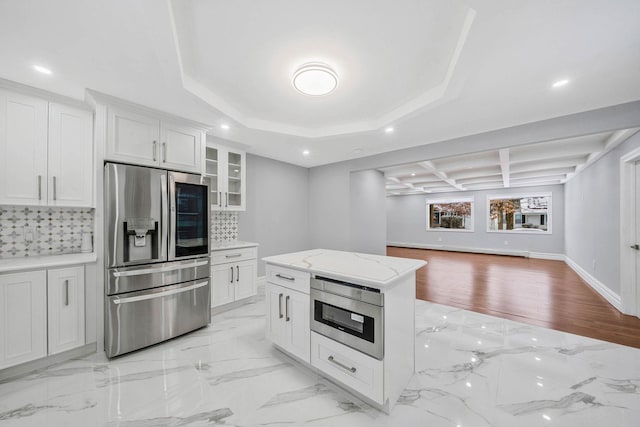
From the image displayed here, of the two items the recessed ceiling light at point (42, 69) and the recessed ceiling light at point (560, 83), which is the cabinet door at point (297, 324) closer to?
the recessed ceiling light at point (42, 69)

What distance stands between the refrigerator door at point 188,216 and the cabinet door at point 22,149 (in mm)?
1065

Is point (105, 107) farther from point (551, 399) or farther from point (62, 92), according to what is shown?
point (551, 399)

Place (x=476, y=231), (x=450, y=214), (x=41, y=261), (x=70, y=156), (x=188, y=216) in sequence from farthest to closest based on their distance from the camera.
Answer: (x=450, y=214)
(x=476, y=231)
(x=188, y=216)
(x=70, y=156)
(x=41, y=261)

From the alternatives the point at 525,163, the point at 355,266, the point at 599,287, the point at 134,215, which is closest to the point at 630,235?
the point at 599,287

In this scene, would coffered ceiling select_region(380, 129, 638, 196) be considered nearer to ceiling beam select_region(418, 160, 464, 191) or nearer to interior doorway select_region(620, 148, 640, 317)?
ceiling beam select_region(418, 160, 464, 191)

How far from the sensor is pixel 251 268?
3594mm

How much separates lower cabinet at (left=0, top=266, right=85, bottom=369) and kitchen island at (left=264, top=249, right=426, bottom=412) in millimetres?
1777

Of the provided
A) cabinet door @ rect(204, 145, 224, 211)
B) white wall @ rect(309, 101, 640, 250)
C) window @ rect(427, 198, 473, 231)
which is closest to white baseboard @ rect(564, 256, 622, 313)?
white wall @ rect(309, 101, 640, 250)

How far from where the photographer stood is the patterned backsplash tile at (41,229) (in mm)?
2250

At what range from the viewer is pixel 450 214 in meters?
9.73

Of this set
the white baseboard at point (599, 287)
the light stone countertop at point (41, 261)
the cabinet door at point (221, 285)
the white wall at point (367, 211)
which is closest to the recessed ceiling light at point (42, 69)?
the light stone countertop at point (41, 261)

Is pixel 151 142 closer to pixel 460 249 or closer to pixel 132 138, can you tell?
pixel 132 138

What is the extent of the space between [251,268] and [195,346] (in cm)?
130

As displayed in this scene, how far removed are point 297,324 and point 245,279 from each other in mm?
1759
